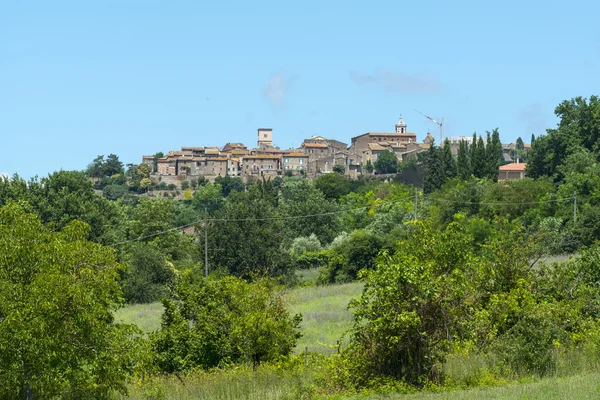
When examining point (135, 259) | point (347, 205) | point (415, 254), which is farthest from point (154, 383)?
point (347, 205)

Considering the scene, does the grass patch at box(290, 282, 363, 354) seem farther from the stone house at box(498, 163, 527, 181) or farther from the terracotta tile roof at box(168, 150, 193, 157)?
the terracotta tile roof at box(168, 150, 193, 157)

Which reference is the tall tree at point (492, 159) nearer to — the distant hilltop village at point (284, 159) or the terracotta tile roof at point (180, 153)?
the distant hilltop village at point (284, 159)

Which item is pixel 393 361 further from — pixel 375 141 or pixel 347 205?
pixel 375 141

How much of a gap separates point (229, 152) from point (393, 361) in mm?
152858

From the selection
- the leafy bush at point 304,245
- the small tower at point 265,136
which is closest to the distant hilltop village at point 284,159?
the small tower at point 265,136

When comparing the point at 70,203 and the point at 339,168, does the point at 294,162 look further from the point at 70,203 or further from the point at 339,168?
the point at 70,203

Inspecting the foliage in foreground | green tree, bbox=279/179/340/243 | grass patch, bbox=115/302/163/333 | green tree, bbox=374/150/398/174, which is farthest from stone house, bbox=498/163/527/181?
the foliage in foreground

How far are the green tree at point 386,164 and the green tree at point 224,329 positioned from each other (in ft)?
425

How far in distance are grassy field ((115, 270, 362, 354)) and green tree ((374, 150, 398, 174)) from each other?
107216 mm

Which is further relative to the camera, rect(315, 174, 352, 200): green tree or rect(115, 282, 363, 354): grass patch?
rect(315, 174, 352, 200): green tree

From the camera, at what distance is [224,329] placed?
22.3 meters

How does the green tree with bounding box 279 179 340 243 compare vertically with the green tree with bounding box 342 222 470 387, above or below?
above

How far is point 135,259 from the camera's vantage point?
51500mm

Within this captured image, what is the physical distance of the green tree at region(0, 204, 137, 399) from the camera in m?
16.1
